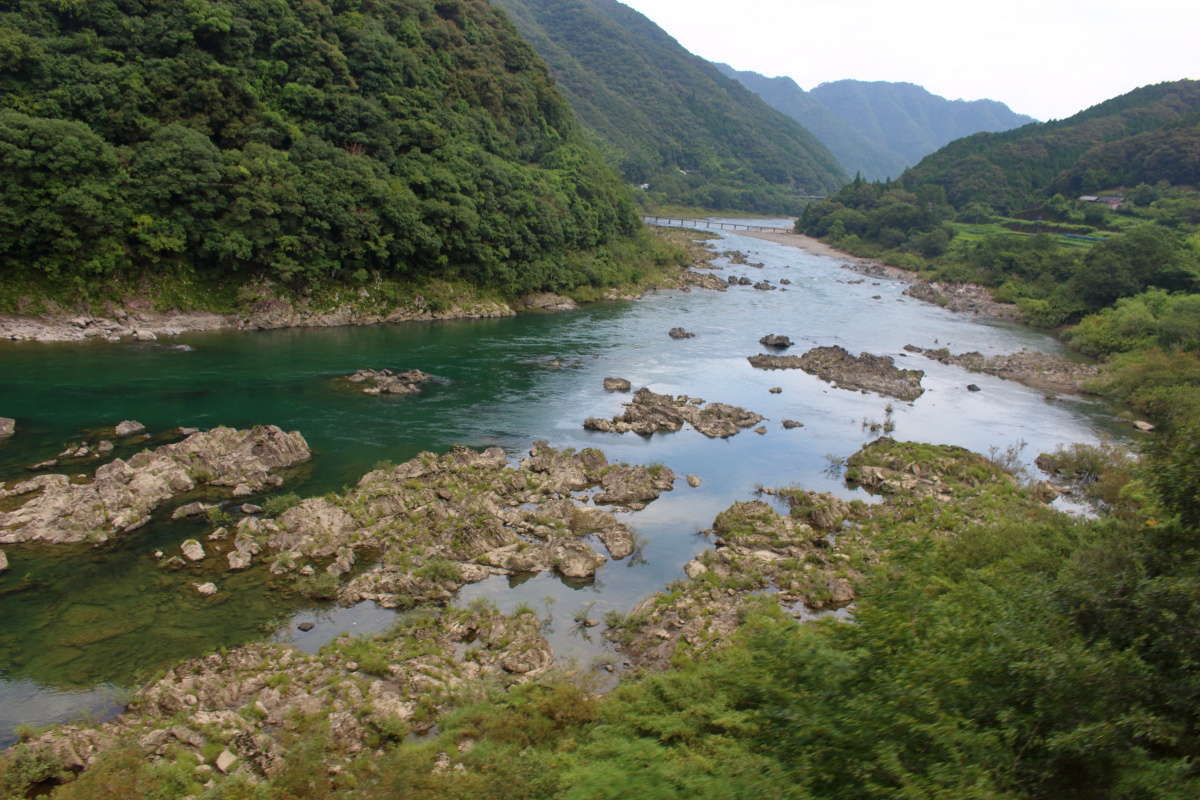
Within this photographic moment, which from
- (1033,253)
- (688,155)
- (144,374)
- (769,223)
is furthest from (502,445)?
(688,155)

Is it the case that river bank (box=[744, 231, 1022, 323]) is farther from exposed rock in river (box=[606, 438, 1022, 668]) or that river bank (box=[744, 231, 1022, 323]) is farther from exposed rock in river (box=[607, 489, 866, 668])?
exposed rock in river (box=[607, 489, 866, 668])

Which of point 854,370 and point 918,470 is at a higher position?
point 854,370

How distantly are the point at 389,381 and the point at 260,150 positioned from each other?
58.0ft

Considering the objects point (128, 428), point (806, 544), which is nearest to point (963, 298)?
point (806, 544)

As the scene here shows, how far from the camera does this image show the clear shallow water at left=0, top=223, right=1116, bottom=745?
46.3 feet

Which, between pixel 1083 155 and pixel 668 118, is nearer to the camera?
pixel 1083 155

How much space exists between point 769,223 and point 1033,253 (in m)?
73.1

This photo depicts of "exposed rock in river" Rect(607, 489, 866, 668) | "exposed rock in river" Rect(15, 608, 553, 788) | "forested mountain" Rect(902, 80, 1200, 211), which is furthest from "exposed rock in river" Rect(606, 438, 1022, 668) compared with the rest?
"forested mountain" Rect(902, 80, 1200, 211)

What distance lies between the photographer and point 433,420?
87.9 ft

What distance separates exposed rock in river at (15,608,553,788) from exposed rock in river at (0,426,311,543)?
706cm

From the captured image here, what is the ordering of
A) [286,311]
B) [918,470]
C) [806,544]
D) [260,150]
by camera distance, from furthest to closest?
[286,311]
[260,150]
[918,470]
[806,544]

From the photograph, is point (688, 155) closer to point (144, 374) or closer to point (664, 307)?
point (664, 307)

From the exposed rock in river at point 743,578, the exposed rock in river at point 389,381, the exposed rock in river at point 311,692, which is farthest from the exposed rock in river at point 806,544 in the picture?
the exposed rock in river at point 389,381

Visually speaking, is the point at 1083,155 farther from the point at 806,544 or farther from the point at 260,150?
the point at 806,544
